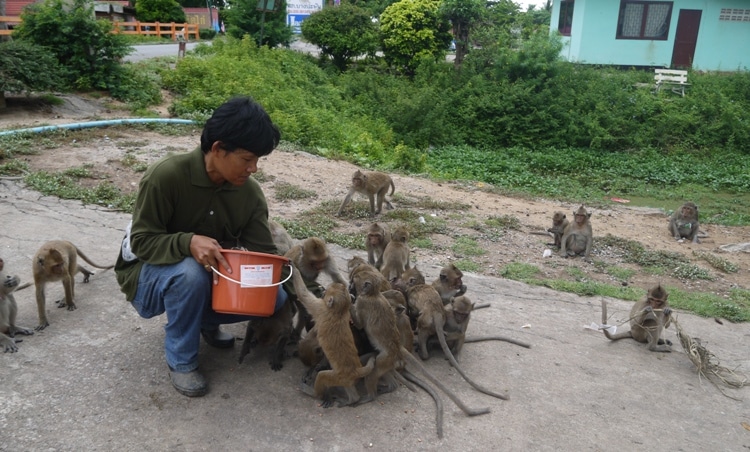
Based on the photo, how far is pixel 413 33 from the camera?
87.7ft

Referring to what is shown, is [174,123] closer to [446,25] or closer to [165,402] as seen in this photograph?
[165,402]

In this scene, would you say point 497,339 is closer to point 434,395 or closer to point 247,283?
point 434,395

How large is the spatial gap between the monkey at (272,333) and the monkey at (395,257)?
6.17 feet

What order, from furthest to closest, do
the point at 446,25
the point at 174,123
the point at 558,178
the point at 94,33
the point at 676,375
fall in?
the point at 446,25 → the point at 558,178 → the point at 94,33 → the point at 174,123 → the point at 676,375

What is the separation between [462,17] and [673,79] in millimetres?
9123

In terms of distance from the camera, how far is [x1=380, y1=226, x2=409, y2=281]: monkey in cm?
630

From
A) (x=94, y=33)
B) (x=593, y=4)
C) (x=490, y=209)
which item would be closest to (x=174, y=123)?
(x=94, y=33)

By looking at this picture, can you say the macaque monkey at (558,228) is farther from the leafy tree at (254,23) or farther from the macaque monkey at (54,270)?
the leafy tree at (254,23)

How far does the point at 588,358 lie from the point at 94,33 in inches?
575

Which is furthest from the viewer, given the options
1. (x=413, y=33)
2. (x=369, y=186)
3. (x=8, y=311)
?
(x=413, y=33)

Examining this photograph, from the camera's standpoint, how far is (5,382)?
4012mm

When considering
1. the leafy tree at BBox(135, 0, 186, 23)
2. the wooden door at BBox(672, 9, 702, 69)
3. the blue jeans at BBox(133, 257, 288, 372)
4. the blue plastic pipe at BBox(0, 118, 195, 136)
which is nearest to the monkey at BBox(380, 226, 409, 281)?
the blue jeans at BBox(133, 257, 288, 372)

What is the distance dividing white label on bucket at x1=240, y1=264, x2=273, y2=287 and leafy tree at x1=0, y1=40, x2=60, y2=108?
39.6 feet

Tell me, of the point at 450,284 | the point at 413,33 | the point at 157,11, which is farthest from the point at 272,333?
the point at 157,11
